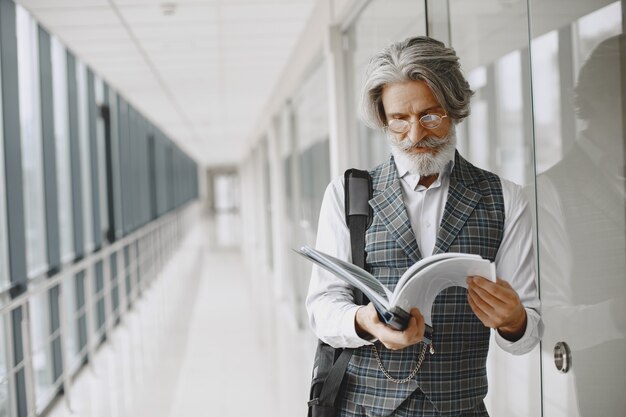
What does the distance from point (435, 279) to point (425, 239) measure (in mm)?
161

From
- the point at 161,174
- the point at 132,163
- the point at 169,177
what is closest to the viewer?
the point at 132,163

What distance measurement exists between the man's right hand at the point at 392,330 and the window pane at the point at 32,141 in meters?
3.38

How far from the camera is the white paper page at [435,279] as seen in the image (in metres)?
1.01

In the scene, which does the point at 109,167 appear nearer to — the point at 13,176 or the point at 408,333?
the point at 13,176

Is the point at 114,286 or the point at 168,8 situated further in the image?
the point at 114,286

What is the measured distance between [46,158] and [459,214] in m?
3.72

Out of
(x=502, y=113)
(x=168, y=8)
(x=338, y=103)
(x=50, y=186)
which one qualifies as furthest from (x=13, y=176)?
(x=502, y=113)

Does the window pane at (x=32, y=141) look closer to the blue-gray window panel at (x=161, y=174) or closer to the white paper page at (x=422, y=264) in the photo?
the white paper page at (x=422, y=264)

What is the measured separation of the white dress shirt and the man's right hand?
0.04 metres

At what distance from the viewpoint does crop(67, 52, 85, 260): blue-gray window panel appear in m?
5.30

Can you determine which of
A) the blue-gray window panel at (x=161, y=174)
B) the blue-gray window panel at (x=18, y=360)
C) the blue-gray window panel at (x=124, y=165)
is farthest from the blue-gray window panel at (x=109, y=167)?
the blue-gray window panel at (x=161, y=174)

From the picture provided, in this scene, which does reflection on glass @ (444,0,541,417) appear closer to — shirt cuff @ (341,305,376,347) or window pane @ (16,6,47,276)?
shirt cuff @ (341,305,376,347)

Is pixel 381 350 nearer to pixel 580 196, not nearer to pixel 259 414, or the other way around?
pixel 580 196

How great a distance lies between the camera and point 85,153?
6223mm
